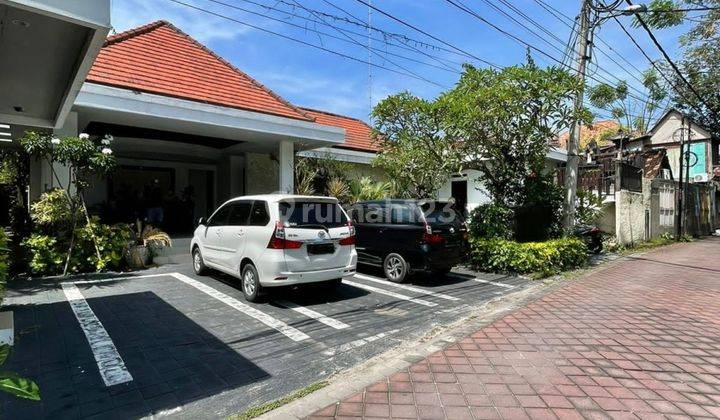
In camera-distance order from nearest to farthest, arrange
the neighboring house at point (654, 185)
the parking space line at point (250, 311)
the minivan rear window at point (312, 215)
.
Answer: the parking space line at point (250, 311) → the minivan rear window at point (312, 215) → the neighboring house at point (654, 185)

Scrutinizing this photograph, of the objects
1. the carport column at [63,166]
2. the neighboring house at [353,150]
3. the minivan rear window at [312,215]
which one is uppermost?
the neighboring house at [353,150]

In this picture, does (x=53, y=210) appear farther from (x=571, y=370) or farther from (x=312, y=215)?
(x=571, y=370)

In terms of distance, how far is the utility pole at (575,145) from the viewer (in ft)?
33.7

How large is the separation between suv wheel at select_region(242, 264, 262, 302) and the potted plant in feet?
12.3

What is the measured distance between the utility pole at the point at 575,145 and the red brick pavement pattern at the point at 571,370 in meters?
4.06

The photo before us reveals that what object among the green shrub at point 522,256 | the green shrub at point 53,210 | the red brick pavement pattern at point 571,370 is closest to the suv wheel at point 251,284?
the red brick pavement pattern at point 571,370

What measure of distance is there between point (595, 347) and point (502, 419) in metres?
2.14

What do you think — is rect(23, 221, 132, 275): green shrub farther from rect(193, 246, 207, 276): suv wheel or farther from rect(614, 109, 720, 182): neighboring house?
rect(614, 109, 720, 182): neighboring house

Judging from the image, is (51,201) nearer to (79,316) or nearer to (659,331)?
(79,316)

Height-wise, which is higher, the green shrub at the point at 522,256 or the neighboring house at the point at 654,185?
the neighboring house at the point at 654,185

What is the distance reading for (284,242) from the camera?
19.0 ft

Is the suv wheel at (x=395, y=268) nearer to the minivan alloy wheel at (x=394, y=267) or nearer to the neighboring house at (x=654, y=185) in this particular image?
the minivan alloy wheel at (x=394, y=267)

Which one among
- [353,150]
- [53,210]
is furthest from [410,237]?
[353,150]

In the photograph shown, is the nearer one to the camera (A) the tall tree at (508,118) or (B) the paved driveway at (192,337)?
(B) the paved driveway at (192,337)
